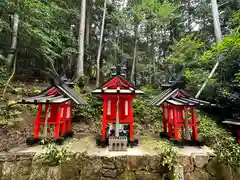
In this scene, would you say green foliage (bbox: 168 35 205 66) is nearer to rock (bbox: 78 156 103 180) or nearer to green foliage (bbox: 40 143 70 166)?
rock (bbox: 78 156 103 180)

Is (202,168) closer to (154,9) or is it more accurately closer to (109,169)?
(109,169)

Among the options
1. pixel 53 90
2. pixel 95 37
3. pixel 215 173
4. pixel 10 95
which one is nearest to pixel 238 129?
pixel 215 173

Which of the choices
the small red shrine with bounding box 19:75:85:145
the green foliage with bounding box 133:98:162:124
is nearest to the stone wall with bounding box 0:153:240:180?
the small red shrine with bounding box 19:75:85:145

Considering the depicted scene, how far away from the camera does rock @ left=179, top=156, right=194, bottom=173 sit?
4.08 m

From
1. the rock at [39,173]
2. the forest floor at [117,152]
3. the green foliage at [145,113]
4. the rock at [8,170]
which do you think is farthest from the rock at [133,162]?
the green foliage at [145,113]

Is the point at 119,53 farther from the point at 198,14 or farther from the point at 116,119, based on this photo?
A: the point at 116,119

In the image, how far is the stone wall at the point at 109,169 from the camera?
12.6 ft

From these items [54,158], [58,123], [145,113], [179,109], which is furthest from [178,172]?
[145,113]

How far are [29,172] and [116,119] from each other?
2.92 m

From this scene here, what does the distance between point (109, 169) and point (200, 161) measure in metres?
2.69

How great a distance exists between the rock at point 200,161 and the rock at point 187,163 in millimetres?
130

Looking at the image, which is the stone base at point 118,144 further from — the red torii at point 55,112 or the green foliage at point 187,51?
the green foliage at point 187,51

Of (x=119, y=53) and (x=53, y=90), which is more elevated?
(x=119, y=53)

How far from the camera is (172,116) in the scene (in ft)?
17.4
